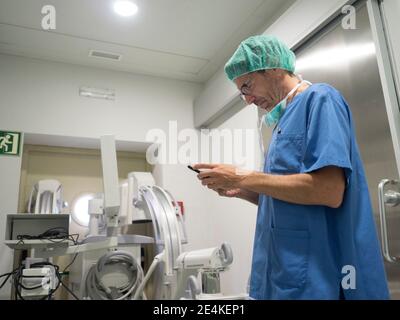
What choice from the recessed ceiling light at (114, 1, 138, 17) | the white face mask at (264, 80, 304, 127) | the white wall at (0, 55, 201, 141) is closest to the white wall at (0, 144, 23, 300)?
the white wall at (0, 55, 201, 141)

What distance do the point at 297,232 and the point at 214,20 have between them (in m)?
1.95

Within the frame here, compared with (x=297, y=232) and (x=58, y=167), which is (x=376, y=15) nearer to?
(x=297, y=232)

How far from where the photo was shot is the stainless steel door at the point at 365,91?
4.69ft

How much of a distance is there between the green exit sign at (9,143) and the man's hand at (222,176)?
6.70ft

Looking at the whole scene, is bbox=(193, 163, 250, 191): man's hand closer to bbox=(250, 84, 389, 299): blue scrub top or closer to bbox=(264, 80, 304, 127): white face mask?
bbox=(250, 84, 389, 299): blue scrub top

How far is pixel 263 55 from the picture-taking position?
1.16m

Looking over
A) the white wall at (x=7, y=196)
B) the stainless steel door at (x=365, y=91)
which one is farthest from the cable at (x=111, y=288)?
the stainless steel door at (x=365, y=91)

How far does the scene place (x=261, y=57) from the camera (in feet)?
3.81

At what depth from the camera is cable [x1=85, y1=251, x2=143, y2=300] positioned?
85.2 inches

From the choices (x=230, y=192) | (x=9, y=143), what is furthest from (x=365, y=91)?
(x=9, y=143)

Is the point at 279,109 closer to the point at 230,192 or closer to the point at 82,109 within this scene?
the point at 230,192

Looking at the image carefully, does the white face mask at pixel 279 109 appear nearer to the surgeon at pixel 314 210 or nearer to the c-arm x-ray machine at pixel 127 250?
the surgeon at pixel 314 210

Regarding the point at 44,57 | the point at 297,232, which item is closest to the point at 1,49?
the point at 44,57

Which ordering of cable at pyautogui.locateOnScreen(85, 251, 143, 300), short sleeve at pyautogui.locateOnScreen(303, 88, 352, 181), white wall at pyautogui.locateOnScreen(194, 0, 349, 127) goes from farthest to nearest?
cable at pyautogui.locateOnScreen(85, 251, 143, 300) → white wall at pyautogui.locateOnScreen(194, 0, 349, 127) → short sleeve at pyautogui.locateOnScreen(303, 88, 352, 181)
